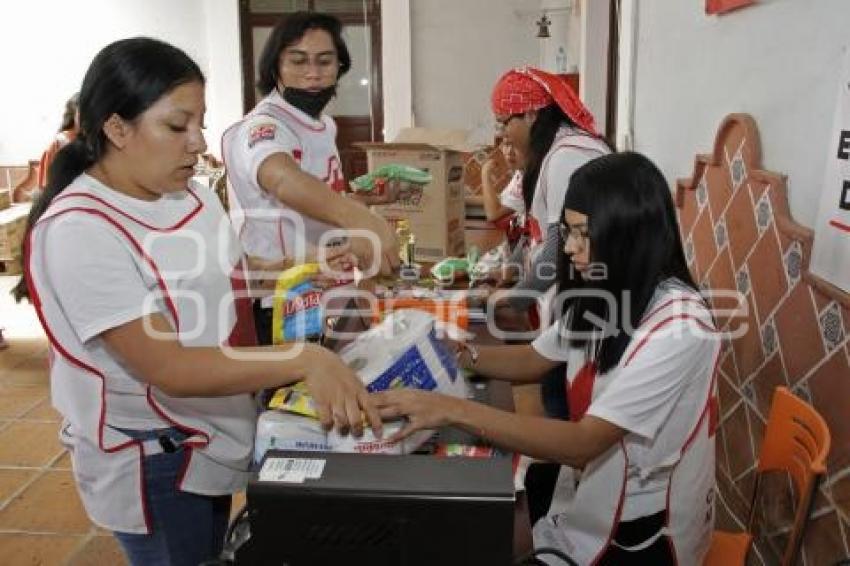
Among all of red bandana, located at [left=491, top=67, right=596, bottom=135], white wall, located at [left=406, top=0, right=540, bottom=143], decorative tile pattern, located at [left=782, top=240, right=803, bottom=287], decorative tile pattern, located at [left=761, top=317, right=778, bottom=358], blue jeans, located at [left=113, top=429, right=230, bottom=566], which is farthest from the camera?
white wall, located at [left=406, top=0, right=540, bottom=143]

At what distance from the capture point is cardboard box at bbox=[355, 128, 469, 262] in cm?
285

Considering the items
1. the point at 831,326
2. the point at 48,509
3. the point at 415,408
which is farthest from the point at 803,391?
the point at 48,509

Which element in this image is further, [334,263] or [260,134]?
[260,134]

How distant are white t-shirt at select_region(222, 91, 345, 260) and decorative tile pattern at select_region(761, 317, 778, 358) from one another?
100 cm

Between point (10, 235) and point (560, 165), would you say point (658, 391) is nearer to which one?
point (560, 165)

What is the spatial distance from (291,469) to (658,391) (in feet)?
1.98

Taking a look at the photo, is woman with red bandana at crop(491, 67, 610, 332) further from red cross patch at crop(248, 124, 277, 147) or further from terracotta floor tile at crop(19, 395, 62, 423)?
terracotta floor tile at crop(19, 395, 62, 423)

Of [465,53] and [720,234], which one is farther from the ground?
[465,53]

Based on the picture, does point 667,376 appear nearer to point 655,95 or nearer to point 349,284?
point 349,284

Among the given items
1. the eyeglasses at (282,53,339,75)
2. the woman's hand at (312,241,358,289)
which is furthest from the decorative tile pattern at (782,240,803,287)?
the eyeglasses at (282,53,339,75)

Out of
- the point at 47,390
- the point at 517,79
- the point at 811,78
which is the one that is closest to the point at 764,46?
the point at 811,78

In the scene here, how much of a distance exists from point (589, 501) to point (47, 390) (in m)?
2.94

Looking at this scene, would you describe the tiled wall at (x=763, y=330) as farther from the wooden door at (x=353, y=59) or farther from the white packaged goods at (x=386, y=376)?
the wooden door at (x=353, y=59)

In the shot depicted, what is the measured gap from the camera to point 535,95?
2.11 metres
